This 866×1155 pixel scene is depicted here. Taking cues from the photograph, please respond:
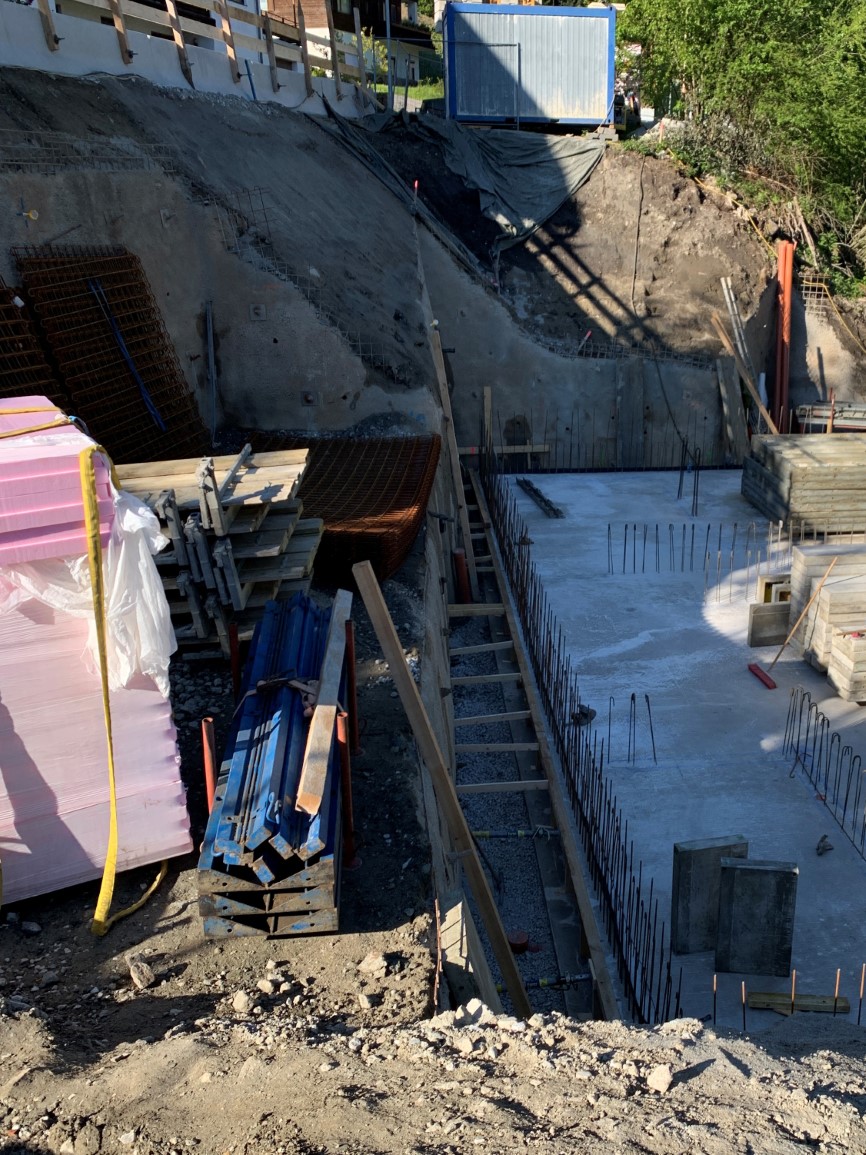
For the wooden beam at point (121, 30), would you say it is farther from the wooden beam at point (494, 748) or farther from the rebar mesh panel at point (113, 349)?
the wooden beam at point (494, 748)

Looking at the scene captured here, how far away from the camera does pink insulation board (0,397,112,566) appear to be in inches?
218

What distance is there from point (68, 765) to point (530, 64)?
925 inches

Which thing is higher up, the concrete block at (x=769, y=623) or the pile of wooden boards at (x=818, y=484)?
the pile of wooden boards at (x=818, y=484)

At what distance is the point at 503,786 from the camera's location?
30.6ft

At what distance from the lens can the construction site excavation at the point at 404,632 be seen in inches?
191

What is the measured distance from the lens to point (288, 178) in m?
18.1

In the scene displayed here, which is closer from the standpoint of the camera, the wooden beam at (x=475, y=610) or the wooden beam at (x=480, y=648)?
the wooden beam at (x=480, y=648)

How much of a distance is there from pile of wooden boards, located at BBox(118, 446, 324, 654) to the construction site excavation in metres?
A: 0.04

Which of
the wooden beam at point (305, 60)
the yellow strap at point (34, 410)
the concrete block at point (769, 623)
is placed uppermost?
the wooden beam at point (305, 60)

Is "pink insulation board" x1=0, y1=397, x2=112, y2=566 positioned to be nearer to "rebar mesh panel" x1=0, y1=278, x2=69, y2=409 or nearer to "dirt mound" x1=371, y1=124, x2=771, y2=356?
"rebar mesh panel" x1=0, y1=278, x2=69, y2=409

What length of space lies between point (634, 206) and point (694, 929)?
60.6 feet

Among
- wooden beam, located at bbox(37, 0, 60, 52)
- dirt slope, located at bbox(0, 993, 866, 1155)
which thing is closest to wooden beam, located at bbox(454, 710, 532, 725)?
dirt slope, located at bbox(0, 993, 866, 1155)

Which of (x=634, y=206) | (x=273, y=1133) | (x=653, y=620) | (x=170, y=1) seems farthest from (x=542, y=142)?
(x=273, y=1133)

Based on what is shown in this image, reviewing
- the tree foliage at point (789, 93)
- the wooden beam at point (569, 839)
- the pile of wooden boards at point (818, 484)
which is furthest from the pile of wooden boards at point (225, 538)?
the tree foliage at point (789, 93)
